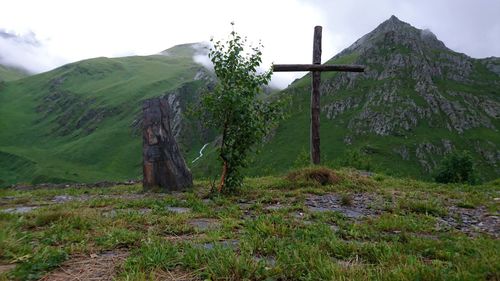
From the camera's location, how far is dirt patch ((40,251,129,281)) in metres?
6.00

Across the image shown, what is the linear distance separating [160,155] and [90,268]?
12.7 meters

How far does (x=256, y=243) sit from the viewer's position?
287 inches

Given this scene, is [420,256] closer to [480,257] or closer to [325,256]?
[480,257]

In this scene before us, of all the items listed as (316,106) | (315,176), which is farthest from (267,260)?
(316,106)

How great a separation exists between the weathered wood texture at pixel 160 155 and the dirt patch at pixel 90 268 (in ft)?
37.9

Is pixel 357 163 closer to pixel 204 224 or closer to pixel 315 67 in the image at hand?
pixel 315 67

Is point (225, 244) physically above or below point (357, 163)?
above

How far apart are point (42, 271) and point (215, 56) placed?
11112 millimetres

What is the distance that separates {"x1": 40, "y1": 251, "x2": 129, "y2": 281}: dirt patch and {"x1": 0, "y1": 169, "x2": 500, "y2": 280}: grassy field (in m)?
0.02

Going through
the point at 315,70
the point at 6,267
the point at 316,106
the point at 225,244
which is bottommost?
the point at 225,244

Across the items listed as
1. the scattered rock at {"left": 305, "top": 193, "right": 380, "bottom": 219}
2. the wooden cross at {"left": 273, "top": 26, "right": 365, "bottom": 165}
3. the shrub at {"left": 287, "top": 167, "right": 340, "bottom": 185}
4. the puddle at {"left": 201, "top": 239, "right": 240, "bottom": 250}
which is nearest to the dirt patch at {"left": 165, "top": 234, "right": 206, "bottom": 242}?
the puddle at {"left": 201, "top": 239, "right": 240, "bottom": 250}

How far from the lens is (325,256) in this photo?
6.45 metres

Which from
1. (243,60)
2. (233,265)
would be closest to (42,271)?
(233,265)

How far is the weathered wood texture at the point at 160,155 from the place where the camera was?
18656 mm
